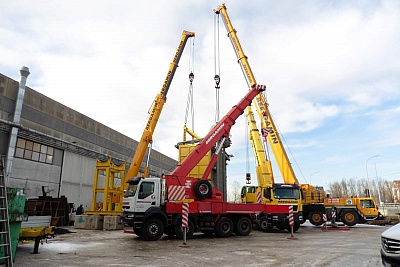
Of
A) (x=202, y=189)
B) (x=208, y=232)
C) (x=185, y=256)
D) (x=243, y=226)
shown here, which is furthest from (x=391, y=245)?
(x=208, y=232)

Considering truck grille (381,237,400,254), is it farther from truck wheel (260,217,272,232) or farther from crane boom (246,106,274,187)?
crane boom (246,106,274,187)

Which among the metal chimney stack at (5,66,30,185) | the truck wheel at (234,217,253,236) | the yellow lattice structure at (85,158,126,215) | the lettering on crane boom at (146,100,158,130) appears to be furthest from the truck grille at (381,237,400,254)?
the metal chimney stack at (5,66,30,185)

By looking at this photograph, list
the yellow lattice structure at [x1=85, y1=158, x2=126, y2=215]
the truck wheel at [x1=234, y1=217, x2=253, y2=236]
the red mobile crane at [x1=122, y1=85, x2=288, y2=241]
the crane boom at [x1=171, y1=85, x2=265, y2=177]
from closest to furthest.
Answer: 1. the red mobile crane at [x1=122, y1=85, x2=288, y2=241]
2. the crane boom at [x1=171, y1=85, x2=265, y2=177]
3. the truck wheel at [x1=234, y1=217, x2=253, y2=236]
4. the yellow lattice structure at [x1=85, y1=158, x2=126, y2=215]

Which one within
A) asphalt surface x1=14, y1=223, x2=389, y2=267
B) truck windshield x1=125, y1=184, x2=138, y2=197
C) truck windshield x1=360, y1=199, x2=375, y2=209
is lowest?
asphalt surface x1=14, y1=223, x2=389, y2=267

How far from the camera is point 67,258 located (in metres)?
8.29

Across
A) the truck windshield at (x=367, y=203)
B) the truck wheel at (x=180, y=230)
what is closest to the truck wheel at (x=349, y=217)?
the truck windshield at (x=367, y=203)

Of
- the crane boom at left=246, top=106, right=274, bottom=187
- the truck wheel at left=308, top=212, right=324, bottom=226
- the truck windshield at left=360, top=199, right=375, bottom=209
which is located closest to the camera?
the crane boom at left=246, top=106, right=274, bottom=187

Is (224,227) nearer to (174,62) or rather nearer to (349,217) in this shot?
(174,62)

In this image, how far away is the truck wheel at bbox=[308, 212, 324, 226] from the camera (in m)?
21.1

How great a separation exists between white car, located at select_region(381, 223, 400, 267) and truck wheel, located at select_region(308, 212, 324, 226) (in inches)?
681

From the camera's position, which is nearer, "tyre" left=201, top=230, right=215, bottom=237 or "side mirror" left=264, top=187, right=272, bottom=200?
"tyre" left=201, top=230, right=215, bottom=237

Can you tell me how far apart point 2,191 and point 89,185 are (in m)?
21.6

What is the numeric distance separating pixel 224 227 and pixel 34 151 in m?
14.9

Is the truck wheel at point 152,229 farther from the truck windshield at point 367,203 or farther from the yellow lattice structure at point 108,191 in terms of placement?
the truck windshield at point 367,203
